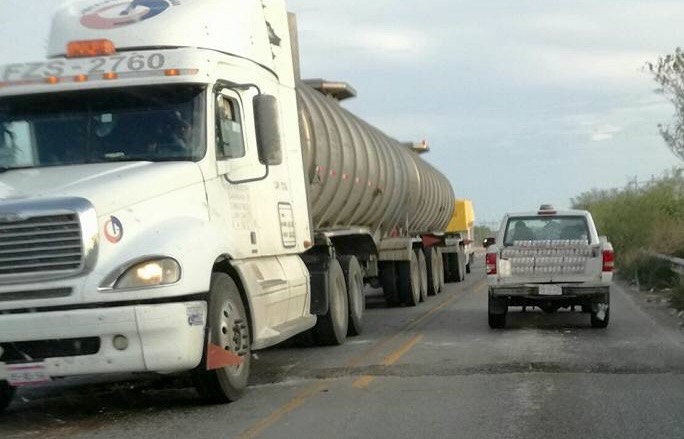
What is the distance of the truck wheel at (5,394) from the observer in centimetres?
869

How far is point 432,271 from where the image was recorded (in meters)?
22.8

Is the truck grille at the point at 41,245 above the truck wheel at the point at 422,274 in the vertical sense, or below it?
above

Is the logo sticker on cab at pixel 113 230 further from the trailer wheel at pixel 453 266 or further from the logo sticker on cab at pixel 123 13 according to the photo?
the trailer wheel at pixel 453 266

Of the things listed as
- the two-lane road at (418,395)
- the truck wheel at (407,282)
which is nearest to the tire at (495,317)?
the two-lane road at (418,395)

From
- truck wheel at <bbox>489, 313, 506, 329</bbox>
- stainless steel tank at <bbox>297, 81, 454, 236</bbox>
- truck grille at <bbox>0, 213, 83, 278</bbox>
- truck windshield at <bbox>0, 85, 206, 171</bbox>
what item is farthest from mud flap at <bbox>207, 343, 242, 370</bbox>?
truck wheel at <bbox>489, 313, 506, 329</bbox>

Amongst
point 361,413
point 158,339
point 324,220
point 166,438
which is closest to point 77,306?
point 158,339

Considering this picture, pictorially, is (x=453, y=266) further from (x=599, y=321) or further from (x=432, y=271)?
(x=599, y=321)

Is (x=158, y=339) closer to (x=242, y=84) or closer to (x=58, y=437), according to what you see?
(x=58, y=437)

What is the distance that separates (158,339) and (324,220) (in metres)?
6.05

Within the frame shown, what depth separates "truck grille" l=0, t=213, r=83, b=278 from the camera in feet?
23.7

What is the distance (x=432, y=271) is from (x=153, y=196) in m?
15.6

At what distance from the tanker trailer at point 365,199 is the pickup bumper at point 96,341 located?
461cm

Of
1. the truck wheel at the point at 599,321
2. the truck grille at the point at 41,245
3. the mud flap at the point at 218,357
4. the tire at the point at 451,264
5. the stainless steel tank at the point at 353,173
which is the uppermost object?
the stainless steel tank at the point at 353,173

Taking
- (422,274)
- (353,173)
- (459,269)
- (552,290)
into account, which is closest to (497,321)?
(552,290)
